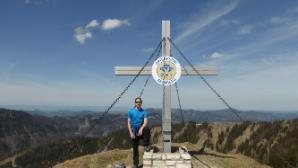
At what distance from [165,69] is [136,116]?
4.10 metres

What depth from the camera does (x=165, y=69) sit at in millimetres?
18797

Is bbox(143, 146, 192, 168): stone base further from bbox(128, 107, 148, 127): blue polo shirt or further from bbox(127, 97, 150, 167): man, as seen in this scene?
bbox(128, 107, 148, 127): blue polo shirt

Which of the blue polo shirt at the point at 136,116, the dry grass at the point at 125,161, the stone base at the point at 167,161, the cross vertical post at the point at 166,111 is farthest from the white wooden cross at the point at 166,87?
the blue polo shirt at the point at 136,116

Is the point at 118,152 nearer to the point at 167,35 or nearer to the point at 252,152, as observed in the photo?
the point at 167,35

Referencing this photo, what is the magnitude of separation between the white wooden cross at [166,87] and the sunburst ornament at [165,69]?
371 millimetres

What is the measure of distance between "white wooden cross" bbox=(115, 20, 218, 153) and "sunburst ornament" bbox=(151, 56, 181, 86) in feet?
1.22

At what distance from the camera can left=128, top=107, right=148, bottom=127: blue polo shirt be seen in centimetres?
1559

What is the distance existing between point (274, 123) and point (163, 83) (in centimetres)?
9321

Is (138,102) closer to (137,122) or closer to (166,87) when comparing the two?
(137,122)

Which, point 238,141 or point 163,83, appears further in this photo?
point 238,141

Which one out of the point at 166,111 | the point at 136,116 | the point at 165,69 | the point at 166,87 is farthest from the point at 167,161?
the point at 165,69

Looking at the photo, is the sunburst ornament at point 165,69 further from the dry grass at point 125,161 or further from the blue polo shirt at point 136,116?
the dry grass at point 125,161

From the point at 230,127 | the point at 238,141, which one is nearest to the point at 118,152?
the point at 238,141

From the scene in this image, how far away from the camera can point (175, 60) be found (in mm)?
18781
